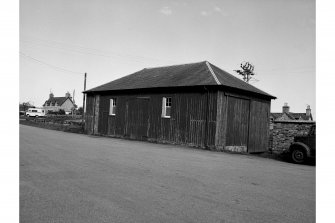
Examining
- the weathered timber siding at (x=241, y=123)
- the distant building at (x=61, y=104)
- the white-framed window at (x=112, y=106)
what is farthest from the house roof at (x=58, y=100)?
the weathered timber siding at (x=241, y=123)

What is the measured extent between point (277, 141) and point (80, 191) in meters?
13.7

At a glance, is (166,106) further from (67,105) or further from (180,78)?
(67,105)

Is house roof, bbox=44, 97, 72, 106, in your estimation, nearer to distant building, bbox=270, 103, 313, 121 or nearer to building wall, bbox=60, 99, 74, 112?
building wall, bbox=60, 99, 74, 112

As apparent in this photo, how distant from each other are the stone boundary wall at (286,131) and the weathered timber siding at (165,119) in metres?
3.53

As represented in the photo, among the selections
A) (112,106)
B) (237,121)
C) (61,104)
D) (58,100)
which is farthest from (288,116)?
(58,100)

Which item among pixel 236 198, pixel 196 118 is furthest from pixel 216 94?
pixel 236 198

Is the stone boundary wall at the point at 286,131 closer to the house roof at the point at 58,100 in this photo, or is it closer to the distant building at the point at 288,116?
the distant building at the point at 288,116

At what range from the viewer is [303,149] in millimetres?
13109

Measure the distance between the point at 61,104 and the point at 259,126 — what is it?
79.4 m

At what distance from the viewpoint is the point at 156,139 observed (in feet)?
66.8

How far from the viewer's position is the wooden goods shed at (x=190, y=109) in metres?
17.6

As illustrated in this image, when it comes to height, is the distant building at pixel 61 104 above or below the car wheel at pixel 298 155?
above

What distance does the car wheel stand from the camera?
43.0 feet

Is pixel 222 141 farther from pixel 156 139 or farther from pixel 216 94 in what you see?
pixel 156 139
